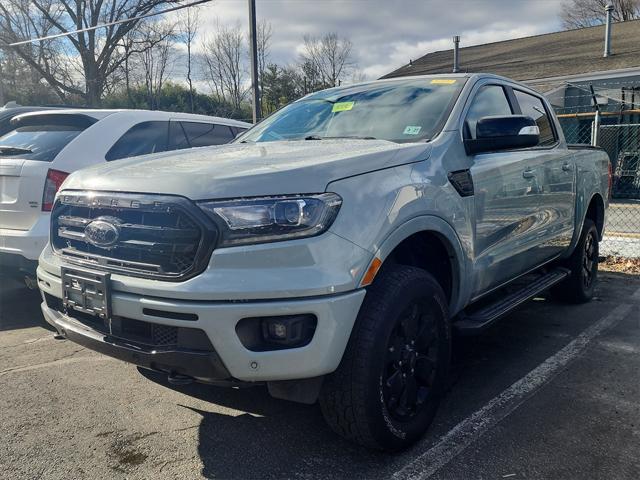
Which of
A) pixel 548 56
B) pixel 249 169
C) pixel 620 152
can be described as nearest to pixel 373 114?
pixel 249 169

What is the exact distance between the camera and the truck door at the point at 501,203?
3373mm

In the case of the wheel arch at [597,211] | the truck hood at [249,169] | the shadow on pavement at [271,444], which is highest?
the truck hood at [249,169]

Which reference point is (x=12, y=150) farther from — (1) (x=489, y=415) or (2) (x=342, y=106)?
(1) (x=489, y=415)

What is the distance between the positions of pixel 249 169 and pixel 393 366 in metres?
1.12

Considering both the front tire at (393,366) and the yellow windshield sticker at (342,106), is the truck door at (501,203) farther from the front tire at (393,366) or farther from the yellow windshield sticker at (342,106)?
the yellow windshield sticker at (342,106)

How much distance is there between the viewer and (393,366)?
8.66ft

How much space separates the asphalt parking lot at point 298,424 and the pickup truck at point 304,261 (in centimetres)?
30

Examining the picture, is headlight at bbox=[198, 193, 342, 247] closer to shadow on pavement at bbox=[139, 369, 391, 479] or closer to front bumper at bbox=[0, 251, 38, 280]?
shadow on pavement at bbox=[139, 369, 391, 479]

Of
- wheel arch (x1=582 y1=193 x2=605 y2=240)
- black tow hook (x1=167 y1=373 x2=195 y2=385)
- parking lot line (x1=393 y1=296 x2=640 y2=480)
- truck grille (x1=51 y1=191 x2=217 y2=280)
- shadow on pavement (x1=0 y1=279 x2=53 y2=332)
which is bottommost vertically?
parking lot line (x1=393 y1=296 x2=640 y2=480)

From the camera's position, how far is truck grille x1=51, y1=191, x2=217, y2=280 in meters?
2.27

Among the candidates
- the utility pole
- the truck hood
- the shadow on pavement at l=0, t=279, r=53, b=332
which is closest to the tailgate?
the shadow on pavement at l=0, t=279, r=53, b=332

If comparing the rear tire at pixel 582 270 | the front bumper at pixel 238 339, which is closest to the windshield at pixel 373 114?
the front bumper at pixel 238 339

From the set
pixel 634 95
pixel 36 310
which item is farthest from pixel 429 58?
pixel 36 310

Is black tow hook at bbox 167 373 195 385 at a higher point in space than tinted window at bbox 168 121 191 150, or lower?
lower
